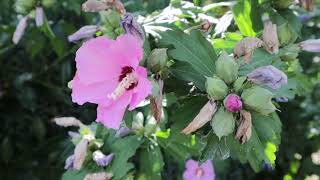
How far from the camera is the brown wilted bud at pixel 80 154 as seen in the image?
177 centimetres

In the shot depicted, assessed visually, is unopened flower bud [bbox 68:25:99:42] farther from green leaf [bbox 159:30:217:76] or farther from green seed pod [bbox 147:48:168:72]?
green seed pod [bbox 147:48:168:72]

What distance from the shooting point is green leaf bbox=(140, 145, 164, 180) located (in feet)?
6.20

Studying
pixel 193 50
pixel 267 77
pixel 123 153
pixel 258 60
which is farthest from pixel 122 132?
pixel 267 77

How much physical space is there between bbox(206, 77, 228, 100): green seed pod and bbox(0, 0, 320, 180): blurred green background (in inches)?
48.5

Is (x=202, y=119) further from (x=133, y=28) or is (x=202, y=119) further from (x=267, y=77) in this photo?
(x=133, y=28)

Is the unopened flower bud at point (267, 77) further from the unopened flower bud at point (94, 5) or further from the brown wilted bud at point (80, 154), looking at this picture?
the brown wilted bud at point (80, 154)

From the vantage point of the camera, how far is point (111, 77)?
146 cm

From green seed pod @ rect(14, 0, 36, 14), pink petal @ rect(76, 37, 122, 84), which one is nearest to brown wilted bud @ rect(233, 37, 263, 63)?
pink petal @ rect(76, 37, 122, 84)

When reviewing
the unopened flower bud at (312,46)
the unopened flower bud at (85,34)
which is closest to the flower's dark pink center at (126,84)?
the unopened flower bud at (85,34)

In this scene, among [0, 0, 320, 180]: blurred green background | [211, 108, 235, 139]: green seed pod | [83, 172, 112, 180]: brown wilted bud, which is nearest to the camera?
[211, 108, 235, 139]: green seed pod

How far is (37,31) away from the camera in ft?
9.05

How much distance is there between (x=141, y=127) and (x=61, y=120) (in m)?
0.26

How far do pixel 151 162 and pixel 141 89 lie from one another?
0.59m

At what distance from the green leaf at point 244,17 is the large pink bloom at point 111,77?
0.50 meters
